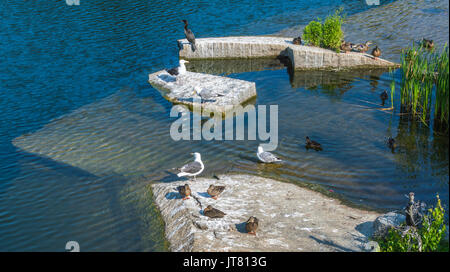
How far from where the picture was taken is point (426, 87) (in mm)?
13711

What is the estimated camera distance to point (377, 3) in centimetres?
2855

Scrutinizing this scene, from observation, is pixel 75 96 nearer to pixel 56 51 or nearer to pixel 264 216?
pixel 56 51

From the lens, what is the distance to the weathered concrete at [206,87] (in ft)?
58.1

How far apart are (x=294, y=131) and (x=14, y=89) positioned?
14.3 m

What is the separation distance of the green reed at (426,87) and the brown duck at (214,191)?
7441mm

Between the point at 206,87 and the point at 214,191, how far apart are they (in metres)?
8.56

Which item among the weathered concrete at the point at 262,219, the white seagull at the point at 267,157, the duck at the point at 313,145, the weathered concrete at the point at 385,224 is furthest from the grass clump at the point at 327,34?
the weathered concrete at the point at 385,224

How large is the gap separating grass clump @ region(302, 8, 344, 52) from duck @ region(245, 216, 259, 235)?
550 inches

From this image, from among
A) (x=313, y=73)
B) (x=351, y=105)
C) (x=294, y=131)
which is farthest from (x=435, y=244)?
(x=313, y=73)

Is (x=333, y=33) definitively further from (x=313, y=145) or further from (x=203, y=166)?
(x=203, y=166)

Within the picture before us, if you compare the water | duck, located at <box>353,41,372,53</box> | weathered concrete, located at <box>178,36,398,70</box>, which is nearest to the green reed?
the water

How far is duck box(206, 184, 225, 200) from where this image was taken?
36.8ft

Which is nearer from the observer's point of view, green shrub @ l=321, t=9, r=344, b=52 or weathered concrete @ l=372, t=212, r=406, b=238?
weathered concrete @ l=372, t=212, r=406, b=238

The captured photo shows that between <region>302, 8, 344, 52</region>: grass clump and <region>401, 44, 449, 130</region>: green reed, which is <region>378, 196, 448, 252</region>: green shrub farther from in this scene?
<region>302, 8, 344, 52</region>: grass clump
